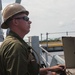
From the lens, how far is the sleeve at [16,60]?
210cm

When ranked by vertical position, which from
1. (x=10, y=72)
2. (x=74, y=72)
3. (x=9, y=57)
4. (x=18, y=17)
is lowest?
(x=74, y=72)

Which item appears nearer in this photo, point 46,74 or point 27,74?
point 27,74

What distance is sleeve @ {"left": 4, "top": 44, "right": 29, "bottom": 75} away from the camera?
6.90ft

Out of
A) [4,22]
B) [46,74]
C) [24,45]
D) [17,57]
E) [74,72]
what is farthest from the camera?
[74,72]

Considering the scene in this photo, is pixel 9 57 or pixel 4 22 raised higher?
pixel 4 22

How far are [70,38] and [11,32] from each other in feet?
3.03

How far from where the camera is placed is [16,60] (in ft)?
6.90

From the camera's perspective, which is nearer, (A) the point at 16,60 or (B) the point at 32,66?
(A) the point at 16,60

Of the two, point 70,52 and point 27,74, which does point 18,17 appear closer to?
point 27,74

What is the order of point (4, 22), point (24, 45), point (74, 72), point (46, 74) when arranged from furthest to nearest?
point (74, 72) → point (46, 74) → point (4, 22) → point (24, 45)

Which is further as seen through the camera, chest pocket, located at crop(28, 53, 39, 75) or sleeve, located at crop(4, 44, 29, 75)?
chest pocket, located at crop(28, 53, 39, 75)

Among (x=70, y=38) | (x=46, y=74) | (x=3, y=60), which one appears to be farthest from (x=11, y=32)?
(x=70, y=38)

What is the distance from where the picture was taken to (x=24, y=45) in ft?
7.45

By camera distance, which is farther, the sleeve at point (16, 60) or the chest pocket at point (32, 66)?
the chest pocket at point (32, 66)
